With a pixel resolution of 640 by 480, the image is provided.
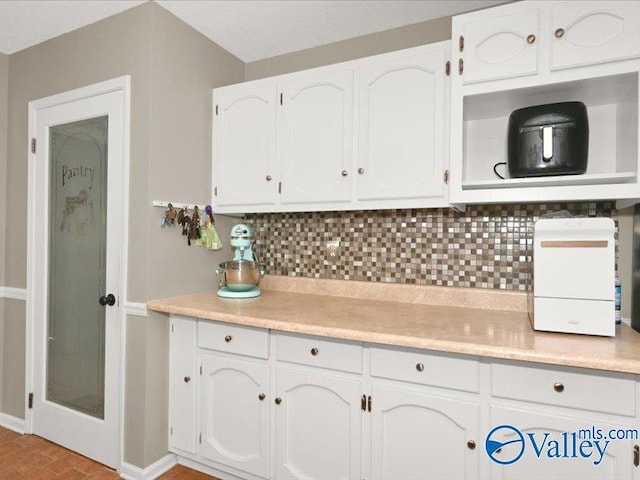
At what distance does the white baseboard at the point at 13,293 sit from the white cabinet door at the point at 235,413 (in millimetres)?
1365

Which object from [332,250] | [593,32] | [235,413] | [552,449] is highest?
[593,32]

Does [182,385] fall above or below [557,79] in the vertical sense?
below

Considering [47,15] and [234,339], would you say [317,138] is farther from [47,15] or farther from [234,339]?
[47,15]

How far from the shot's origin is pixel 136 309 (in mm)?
1918

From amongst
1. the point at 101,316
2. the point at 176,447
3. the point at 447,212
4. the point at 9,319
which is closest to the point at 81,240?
the point at 101,316

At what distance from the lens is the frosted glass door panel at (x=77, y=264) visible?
6.91 ft

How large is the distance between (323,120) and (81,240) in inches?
60.8

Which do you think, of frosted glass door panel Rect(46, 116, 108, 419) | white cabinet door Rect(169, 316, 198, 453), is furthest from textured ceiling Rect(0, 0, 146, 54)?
white cabinet door Rect(169, 316, 198, 453)

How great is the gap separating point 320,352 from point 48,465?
168cm

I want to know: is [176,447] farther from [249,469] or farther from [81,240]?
[81,240]

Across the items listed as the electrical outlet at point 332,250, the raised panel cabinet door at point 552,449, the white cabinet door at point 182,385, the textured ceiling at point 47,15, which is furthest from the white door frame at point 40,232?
the raised panel cabinet door at point 552,449

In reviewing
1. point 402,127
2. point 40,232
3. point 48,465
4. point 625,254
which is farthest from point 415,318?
point 40,232

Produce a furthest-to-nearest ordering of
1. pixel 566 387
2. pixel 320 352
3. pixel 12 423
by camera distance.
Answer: pixel 12 423, pixel 320 352, pixel 566 387

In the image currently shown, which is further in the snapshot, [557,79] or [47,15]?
[47,15]
